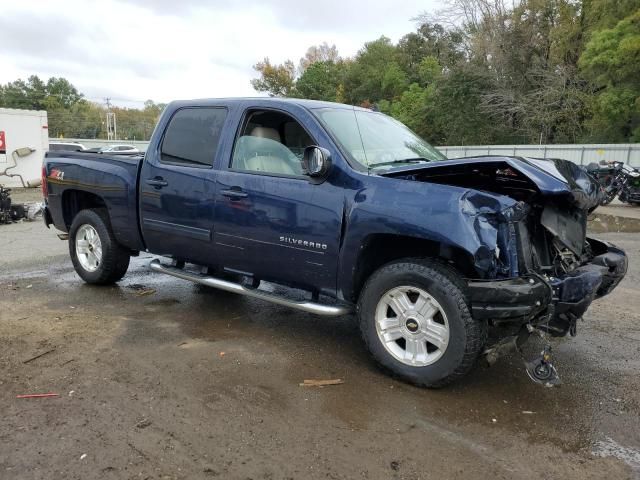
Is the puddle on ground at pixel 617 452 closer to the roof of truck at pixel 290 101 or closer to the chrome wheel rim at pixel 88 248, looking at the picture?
the roof of truck at pixel 290 101

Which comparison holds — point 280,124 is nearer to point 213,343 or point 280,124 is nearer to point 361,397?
point 213,343

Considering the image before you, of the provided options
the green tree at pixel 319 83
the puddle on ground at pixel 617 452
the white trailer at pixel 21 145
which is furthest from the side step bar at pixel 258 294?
the green tree at pixel 319 83

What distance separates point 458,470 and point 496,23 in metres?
40.5

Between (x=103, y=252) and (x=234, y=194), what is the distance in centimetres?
220

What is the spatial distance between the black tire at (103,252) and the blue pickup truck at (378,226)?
0.56 meters

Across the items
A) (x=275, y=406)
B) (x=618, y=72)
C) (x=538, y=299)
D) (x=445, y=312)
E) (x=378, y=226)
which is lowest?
(x=275, y=406)

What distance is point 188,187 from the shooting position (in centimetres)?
474

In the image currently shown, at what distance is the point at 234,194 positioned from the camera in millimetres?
4395

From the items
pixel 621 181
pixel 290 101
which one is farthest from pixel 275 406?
pixel 621 181

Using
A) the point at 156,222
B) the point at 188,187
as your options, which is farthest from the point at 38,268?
the point at 188,187

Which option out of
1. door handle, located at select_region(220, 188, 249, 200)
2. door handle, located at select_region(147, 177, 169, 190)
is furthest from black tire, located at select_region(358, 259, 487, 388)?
door handle, located at select_region(147, 177, 169, 190)

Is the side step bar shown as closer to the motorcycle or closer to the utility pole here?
the motorcycle

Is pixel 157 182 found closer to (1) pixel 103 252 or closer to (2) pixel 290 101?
(1) pixel 103 252

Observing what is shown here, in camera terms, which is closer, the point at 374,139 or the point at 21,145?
the point at 374,139
